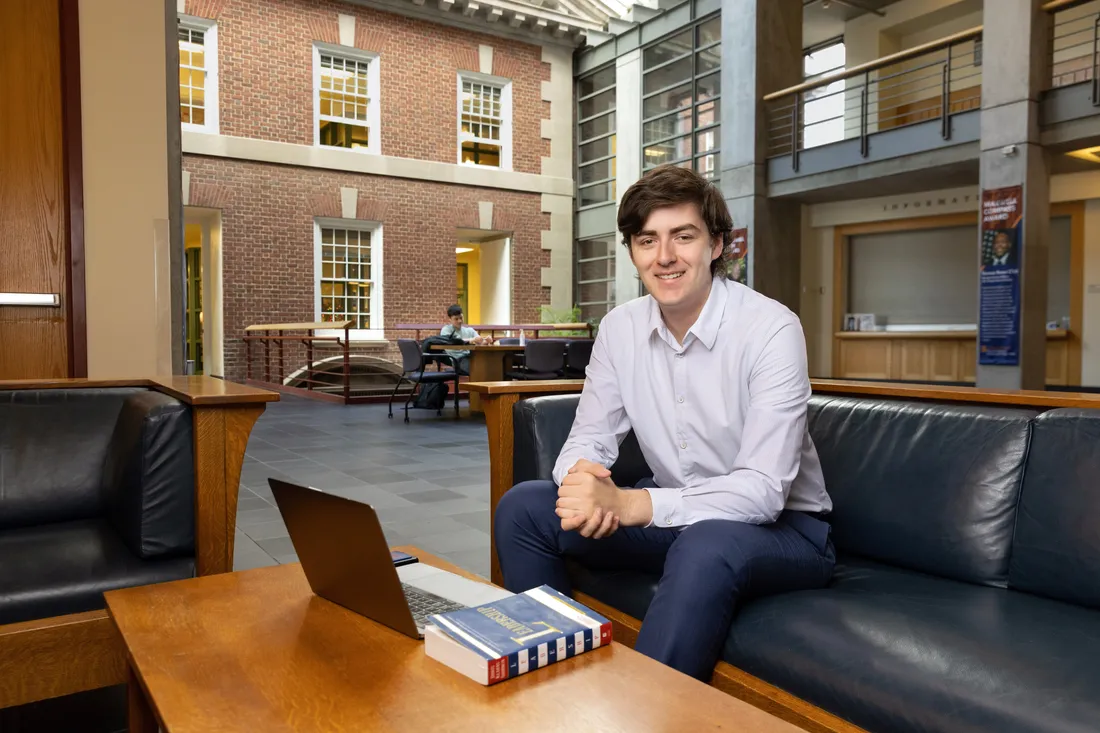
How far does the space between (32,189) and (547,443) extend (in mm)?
2608

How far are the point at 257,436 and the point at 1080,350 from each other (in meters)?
9.52

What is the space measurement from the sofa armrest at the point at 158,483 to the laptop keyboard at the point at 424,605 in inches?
37.0

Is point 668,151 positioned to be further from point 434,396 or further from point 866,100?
point 434,396

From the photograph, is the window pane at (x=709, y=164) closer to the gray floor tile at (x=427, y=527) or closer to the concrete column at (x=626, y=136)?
the concrete column at (x=626, y=136)

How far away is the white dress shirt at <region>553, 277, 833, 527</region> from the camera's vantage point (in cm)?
162

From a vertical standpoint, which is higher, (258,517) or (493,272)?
(493,272)

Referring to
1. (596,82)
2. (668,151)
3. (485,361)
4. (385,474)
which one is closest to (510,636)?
(385,474)

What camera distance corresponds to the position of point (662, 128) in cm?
1349

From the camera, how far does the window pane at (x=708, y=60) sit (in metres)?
12.5

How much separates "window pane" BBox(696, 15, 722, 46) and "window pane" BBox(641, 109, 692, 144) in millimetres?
1173

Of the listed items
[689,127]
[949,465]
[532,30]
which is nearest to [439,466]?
[949,465]

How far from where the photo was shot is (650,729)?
0.90m

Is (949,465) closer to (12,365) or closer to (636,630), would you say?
(636,630)

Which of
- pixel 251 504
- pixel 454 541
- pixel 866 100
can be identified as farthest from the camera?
pixel 866 100
